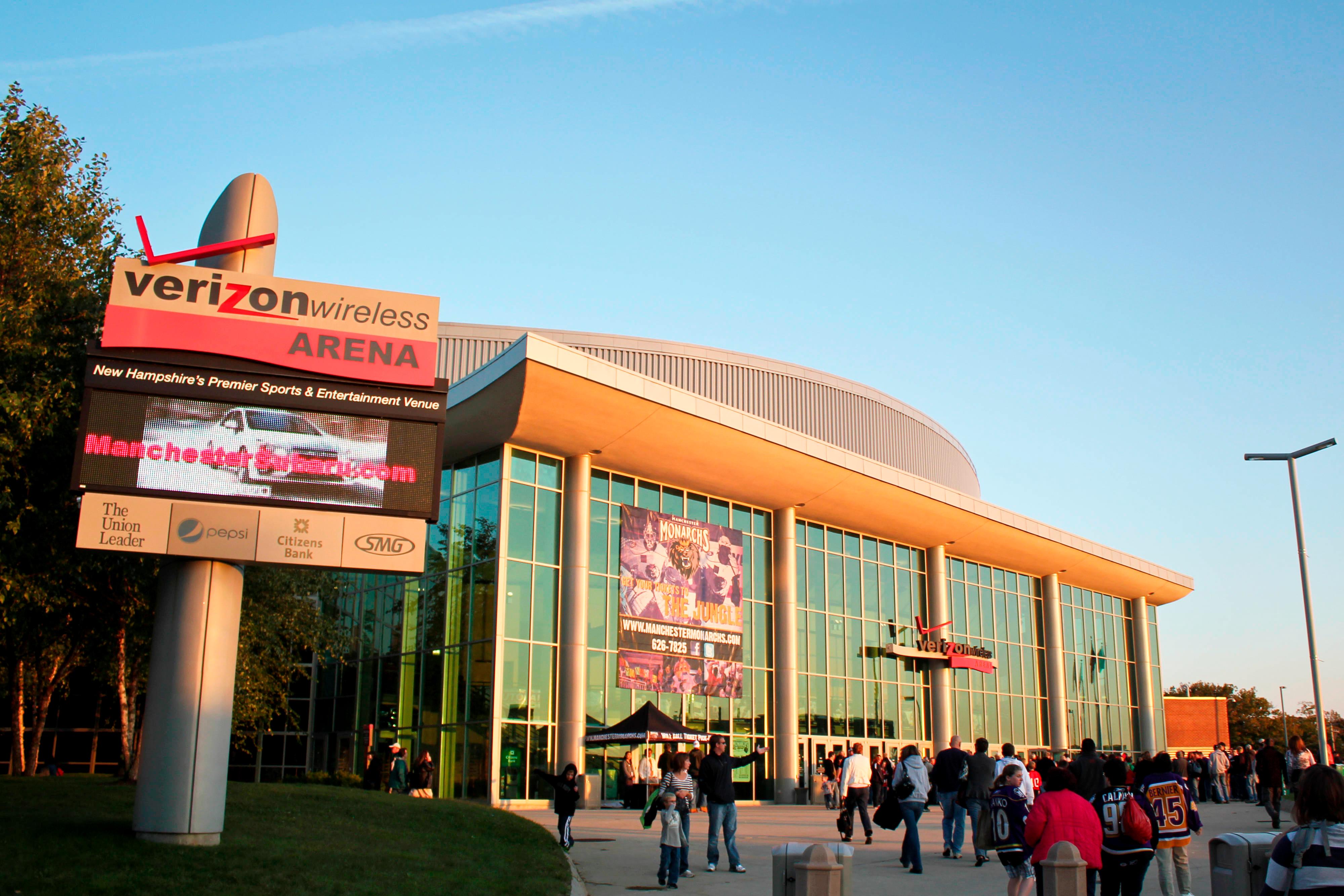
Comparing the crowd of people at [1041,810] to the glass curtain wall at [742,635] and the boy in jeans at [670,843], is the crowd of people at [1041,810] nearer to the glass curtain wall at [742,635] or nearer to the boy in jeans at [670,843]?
the boy in jeans at [670,843]

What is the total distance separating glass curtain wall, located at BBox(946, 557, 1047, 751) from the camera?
141ft

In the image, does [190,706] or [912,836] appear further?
[912,836]

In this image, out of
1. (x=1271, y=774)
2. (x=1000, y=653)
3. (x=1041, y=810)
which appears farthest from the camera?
(x=1000, y=653)

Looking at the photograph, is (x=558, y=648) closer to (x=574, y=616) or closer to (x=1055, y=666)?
(x=574, y=616)

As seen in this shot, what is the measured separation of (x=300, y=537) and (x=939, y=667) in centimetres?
3245

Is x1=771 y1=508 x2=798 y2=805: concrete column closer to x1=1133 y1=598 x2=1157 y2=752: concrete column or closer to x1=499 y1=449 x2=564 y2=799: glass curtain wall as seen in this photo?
x1=499 y1=449 x2=564 y2=799: glass curtain wall

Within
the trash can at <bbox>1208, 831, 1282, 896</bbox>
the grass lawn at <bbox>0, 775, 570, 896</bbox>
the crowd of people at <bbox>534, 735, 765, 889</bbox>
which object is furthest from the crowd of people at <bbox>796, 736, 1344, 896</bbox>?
the grass lawn at <bbox>0, 775, 570, 896</bbox>

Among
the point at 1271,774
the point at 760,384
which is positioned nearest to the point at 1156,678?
the point at 760,384

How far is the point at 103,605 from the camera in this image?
18.7m

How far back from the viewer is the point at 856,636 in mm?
38312

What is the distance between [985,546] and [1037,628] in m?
7.26

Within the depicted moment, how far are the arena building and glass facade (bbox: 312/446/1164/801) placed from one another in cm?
7

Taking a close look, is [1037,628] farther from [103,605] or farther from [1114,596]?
[103,605]

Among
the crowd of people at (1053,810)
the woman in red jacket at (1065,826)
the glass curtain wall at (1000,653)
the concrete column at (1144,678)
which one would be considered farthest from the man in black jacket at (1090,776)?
the concrete column at (1144,678)
